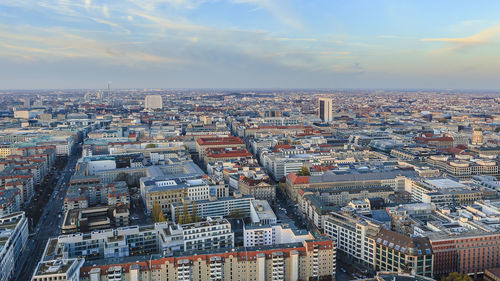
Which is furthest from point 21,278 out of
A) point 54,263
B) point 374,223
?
point 374,223

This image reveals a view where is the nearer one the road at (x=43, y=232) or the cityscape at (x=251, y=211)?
the cityscape at (x=251, y=211)

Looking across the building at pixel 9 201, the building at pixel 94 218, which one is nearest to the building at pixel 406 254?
the building at pixel 94 218

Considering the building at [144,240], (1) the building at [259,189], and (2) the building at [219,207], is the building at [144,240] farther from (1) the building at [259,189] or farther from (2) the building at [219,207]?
(1) the building at [259,189]

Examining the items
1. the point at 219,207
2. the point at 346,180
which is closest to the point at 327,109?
the point at 346,180

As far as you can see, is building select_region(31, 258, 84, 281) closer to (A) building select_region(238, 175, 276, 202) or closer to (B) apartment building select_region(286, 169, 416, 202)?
(A) building select_region(238, 175, 276, 202)

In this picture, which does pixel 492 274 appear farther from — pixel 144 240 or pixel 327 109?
pixel 327 109

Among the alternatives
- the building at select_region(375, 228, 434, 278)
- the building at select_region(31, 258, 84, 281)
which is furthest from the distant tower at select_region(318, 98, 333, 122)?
the building at select_region(31, 258, 84, 281)

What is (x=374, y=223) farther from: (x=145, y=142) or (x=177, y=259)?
(x=145, y=142)
